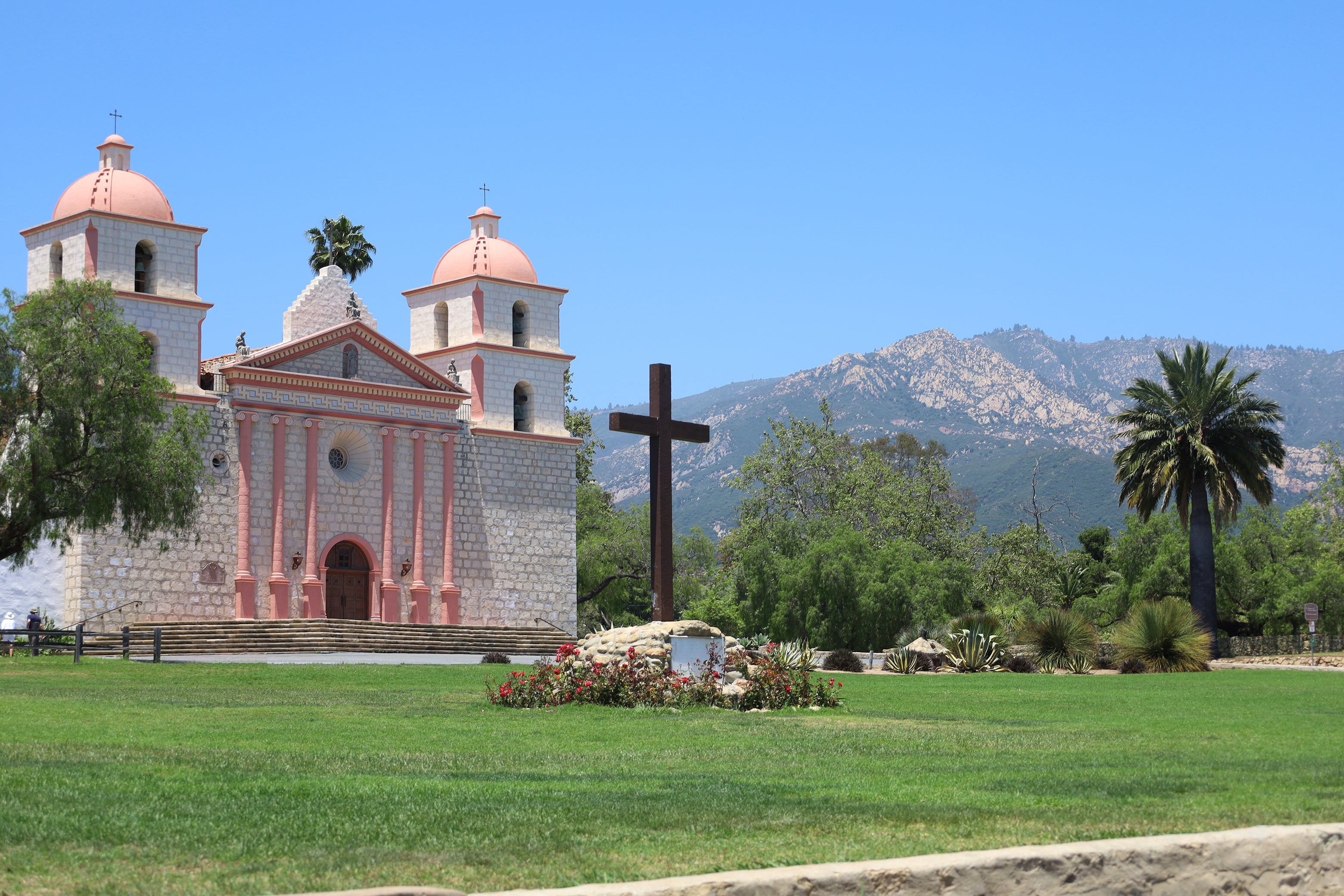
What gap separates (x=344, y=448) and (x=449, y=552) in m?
4.63

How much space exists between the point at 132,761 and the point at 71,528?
28.2 metres

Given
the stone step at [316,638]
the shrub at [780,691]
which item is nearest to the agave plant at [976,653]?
the stone step at [316,638]

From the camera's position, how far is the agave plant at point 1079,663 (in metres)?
31.1

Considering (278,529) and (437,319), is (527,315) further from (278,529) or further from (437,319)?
(278,529)

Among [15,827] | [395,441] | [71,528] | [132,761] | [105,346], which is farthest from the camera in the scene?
[395,441]

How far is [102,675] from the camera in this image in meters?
24.8

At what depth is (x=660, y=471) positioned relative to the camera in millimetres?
26594

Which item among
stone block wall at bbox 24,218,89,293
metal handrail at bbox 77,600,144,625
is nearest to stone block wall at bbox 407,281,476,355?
stone block wall at bbox 24,218,89,293

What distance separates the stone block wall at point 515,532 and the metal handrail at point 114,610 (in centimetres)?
1031

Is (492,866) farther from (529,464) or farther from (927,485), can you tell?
(927,485)

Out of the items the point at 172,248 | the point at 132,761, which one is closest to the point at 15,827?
the point at 132,761

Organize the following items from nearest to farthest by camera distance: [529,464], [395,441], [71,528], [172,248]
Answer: [71,528] → [172,248] → [395,441] → [529,464]

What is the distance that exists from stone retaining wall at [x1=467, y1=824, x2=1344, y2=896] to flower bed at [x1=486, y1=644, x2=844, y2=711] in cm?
1062

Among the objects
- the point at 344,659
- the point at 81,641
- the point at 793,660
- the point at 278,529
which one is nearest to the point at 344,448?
the point at 278,529
